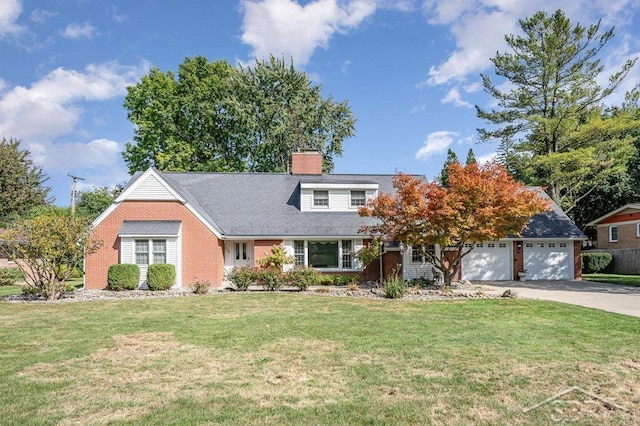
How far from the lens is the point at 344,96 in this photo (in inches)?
1462

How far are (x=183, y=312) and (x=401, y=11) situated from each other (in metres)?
13.9

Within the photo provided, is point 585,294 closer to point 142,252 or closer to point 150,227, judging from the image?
point 150,227

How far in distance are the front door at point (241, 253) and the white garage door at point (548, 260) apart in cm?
1585

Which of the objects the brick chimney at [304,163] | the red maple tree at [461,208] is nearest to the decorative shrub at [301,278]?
the red maple tree at [461,208]

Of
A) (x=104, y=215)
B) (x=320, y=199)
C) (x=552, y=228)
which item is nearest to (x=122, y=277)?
(x=104, y=215)

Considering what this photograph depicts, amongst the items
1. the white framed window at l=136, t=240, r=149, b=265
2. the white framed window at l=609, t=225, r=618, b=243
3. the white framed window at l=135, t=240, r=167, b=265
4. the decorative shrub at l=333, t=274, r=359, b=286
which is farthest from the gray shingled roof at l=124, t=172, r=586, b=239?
the white framed window at l=609, t=225, r=618, b=243

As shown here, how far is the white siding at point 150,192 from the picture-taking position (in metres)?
19.2

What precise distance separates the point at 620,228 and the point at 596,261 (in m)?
5.03

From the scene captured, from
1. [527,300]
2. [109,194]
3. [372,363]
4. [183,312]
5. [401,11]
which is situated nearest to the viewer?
[372,363]

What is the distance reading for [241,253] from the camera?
858 inches

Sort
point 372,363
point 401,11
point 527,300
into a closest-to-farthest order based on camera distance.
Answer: point 372,363 < point 527,300 < point 401,11

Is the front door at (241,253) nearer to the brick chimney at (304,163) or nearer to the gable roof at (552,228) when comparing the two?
the brick chimney at (304,163)

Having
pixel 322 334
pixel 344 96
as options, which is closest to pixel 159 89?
pixel 344 96

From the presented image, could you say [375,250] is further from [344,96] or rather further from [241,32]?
[344,96]
